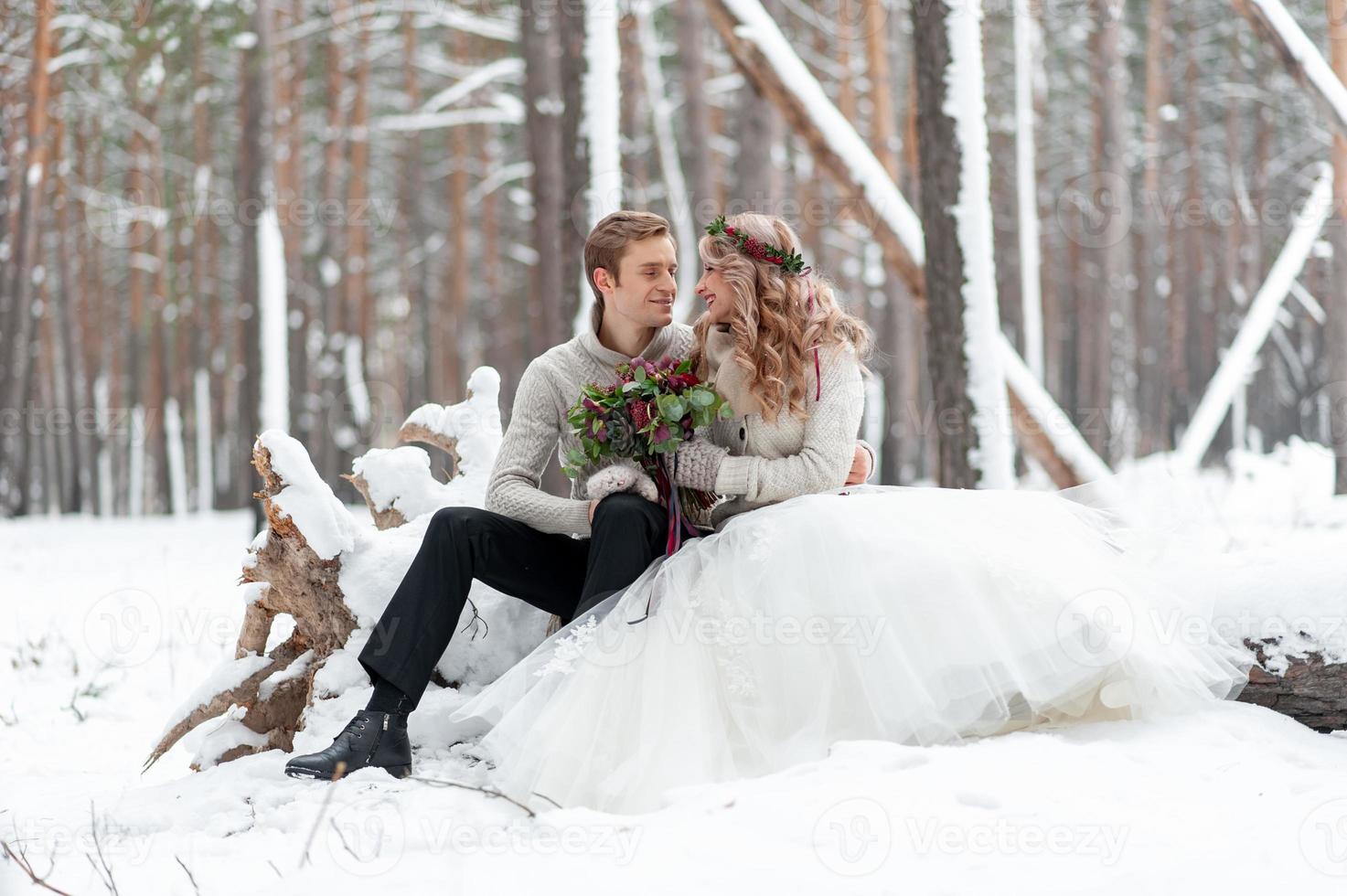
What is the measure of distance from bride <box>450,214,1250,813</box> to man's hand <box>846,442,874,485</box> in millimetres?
392

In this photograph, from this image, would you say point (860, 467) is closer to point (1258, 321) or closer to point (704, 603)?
point (704, 603)

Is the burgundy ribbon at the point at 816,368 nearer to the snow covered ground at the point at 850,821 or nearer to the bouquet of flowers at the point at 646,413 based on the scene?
the bouquet of flowers at the point at 646,413

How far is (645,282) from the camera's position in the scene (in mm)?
3564

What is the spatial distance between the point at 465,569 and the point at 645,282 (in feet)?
3.51

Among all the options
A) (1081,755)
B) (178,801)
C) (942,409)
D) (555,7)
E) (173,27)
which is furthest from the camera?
(173,27)

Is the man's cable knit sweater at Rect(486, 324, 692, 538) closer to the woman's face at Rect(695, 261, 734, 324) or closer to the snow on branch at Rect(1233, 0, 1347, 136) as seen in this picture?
the woman's face at Rect(695, 261, 734, 324)

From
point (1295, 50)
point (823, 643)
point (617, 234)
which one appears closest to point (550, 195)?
point (1295, 50)

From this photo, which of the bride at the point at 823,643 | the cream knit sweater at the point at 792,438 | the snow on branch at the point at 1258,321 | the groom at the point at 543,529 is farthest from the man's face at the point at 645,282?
the snow on branch at the point at 1258,321

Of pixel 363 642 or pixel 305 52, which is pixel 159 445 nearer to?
pixel 305 52

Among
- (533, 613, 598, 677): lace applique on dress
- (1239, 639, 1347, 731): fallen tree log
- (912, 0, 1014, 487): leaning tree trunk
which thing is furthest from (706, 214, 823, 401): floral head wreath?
(912, 0, 1014, 487): leaning tree trunk

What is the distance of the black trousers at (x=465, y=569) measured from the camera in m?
3.13

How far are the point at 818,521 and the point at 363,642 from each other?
1585 mm

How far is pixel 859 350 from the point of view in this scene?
344cm

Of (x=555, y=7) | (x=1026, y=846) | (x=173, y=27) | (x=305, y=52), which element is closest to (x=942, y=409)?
(x=1026, y=846)
